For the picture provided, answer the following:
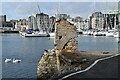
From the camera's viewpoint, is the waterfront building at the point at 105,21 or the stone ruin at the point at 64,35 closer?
the stone ruin at the point at 64,35

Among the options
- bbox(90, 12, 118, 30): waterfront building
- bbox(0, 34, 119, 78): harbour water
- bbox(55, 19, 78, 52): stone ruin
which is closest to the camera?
bbox(55, 19, 78, 52): stone ruin

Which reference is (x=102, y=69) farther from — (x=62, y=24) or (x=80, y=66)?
(x=62, y=24)

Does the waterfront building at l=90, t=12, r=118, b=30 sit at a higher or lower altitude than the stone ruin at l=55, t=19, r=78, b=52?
higher

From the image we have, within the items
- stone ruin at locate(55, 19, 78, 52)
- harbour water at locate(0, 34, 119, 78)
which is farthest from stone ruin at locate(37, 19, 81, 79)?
harbour water at locate(0, 34, 119, 78)

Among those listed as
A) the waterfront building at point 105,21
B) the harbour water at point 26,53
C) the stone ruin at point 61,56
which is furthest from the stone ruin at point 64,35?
the waterfront building at point 105,21

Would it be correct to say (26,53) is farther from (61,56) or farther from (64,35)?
(61,56)

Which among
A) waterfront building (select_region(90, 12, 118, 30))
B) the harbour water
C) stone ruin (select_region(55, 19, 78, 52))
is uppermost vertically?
waterfront building (select_region(90, 12, 118, 30))

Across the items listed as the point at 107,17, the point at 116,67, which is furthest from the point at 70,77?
the point at 107,17

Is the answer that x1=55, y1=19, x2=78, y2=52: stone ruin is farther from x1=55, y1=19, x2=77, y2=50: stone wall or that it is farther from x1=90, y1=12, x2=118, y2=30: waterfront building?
x1=90, y1=12, x2=118, y2=30: waterfront building

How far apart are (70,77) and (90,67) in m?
2.56

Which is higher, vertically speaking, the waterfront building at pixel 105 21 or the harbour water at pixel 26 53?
the waterfront building at pixel 105 21

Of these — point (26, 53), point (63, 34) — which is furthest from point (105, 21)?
point (63, 34)

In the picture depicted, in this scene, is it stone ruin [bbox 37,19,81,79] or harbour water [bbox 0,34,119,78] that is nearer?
stone ruin [bbox 37,19,81,79]

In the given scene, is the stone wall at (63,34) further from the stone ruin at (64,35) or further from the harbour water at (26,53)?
the harbour water at (26,53)
